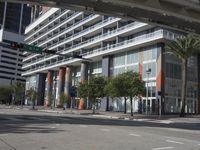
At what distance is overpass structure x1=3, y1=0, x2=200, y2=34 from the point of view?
2272 centimetres

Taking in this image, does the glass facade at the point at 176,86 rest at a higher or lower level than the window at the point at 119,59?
lower

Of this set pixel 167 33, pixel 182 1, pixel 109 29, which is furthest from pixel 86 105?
pixel 182 1

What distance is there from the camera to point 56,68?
336 feet

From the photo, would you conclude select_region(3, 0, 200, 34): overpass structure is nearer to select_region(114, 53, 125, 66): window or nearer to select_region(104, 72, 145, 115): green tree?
select_region(104, 72, 145, 115): green tree

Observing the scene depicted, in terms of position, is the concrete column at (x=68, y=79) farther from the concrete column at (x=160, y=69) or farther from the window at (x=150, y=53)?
the concrete column at (x=160, y=69)

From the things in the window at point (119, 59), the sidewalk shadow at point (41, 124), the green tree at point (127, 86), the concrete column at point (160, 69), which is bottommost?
the sidewalk shadow at point (41, 124)

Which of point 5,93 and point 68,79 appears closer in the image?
point 68,79

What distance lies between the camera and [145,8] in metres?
22.8

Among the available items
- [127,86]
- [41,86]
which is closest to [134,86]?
[127,86]

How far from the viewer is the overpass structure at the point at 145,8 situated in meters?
22.7

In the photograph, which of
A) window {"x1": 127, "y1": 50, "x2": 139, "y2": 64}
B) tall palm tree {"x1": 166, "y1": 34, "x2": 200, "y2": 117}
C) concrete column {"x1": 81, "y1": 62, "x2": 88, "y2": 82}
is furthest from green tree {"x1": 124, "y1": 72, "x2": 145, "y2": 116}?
concrete column {"x1": 81, "y1": 62, "x2": 88, "y2": 82}

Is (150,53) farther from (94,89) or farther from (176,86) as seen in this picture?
(94,89)

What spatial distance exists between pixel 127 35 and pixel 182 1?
48.3m

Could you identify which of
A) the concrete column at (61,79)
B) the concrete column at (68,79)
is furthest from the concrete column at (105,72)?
the concrete column at (61,79)
